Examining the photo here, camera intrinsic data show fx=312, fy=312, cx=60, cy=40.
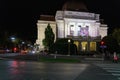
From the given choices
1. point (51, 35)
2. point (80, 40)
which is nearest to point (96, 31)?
point (80, 40)

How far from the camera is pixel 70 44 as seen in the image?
84.2 metres

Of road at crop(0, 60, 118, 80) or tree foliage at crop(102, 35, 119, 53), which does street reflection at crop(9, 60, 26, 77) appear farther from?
tree foliage at crop(102, 35, 119, 53)

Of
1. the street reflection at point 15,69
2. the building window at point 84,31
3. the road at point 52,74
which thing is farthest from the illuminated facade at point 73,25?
the road at point 52,74

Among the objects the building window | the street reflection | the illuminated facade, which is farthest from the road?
the illuminated facade

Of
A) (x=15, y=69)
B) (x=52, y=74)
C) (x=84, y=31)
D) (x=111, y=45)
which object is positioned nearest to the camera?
(x=52, y=74)

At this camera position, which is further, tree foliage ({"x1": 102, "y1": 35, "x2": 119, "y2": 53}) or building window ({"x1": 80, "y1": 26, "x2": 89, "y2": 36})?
building window ({"x1": 80, "y1": 26, "x2": 89, "y2": 36})

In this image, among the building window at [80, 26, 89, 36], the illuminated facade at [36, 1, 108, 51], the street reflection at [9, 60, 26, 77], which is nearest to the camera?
the street reflection at [9, 60, 26, 77]

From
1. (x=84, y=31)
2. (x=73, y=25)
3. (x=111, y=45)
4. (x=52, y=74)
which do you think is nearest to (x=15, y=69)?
(x=52, y=74)

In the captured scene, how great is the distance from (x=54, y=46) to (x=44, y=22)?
34.3 metres

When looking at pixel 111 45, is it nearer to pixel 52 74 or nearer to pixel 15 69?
pixel 15 69

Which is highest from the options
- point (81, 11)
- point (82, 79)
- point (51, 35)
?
point (81, 11)

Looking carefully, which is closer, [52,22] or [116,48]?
[116,48]

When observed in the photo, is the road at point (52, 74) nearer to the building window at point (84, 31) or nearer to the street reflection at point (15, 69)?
the street reflection at point (15, 69)

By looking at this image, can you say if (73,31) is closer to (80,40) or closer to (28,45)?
(80,40)
